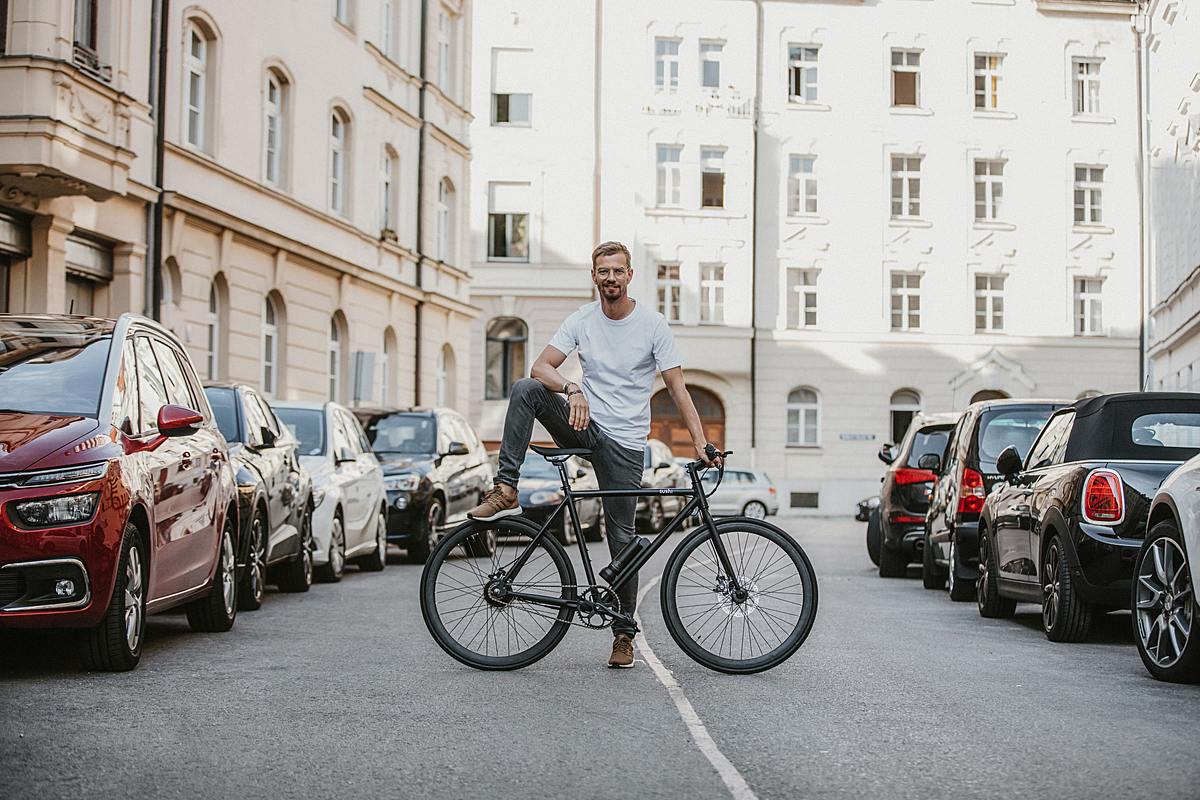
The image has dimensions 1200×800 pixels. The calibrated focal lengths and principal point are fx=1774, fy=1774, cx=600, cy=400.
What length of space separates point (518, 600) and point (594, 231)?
43.6 meters

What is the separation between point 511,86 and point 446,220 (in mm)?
12459

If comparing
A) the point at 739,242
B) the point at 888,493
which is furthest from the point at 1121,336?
the point at 888,493

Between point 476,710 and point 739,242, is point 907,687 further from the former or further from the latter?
point 739,242

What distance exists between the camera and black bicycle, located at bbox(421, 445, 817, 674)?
27.3ft

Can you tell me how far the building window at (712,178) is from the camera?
171 feet

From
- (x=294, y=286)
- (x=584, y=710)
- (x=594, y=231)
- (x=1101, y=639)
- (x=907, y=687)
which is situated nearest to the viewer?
(x=584, y=710)

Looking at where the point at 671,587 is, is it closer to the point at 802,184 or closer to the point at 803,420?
the point at 803,420

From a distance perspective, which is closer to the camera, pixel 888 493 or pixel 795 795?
pixel 795 795

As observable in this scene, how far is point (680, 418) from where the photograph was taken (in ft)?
169

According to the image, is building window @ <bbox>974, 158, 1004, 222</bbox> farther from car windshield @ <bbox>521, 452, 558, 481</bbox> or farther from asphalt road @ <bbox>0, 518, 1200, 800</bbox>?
asphalt road @ <bbox>0, 518, 1200, 800</bbox>

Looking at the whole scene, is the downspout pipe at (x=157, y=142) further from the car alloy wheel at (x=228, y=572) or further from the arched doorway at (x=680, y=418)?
the arched doorway at (x=680, y=418)

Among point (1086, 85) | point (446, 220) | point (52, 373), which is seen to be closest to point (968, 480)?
point (52, 373)

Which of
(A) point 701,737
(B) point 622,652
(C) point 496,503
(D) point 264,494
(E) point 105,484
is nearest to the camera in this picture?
(A) point 701,737

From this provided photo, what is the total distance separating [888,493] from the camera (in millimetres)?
18203
